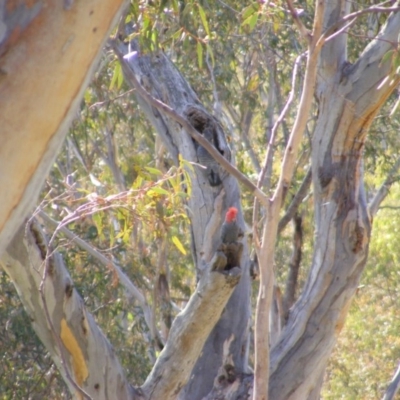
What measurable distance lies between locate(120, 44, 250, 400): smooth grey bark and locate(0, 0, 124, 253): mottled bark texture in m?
2.03

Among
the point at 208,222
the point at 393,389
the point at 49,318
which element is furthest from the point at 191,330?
the point at 393,389

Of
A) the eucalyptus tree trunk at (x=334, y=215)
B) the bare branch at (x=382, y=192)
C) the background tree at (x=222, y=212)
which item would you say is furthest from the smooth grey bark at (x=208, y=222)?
the bare branch at (x=382, y=192)

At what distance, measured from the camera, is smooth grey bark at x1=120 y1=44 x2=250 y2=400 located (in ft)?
10.5

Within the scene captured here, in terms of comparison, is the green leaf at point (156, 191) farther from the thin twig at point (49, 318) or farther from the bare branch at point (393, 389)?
the bare branch at point (393, 389)

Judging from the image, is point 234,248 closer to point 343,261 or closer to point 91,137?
point 343,261

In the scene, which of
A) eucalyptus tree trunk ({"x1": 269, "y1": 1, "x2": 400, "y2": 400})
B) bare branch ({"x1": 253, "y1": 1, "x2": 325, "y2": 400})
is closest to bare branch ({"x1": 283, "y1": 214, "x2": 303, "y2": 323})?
eucalyptus tree trunk ({"x1": 269, "y1": 1, "x2": 400, "y2": 400})

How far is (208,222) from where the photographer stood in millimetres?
3287

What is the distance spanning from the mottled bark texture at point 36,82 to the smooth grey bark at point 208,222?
6.66 feet

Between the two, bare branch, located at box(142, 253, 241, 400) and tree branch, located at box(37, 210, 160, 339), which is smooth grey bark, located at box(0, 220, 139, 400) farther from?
tree branch, located at box(37, 210, 160, 339)

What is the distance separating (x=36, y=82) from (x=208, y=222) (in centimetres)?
234

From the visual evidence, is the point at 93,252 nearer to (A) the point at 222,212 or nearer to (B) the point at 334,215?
(A) the point at 222,212

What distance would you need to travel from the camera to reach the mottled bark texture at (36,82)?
94cm

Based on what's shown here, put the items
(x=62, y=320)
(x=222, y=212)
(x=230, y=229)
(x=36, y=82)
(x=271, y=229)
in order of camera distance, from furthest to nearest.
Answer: (x=222, y=212), (x=62, y=320), (x=230, y=229), (x=271, y=229), (x=36, y=82)

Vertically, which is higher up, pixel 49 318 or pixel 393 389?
pixel 49 318
